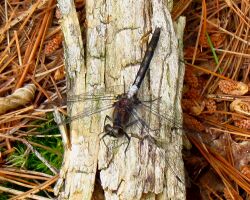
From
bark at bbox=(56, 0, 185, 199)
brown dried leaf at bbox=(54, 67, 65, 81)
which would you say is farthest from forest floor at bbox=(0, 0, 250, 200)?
bark at bbox=(56, 0, 185, 199)

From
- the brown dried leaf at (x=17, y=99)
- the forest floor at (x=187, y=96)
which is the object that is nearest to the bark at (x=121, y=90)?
the forest floor at (x=187, y=96)

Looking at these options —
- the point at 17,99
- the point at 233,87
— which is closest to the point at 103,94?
the point at 17,99

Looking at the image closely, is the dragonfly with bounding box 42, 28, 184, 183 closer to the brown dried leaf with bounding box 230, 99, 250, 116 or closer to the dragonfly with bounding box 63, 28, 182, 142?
the dragonfly with bounding box 63, 28, 182, 142

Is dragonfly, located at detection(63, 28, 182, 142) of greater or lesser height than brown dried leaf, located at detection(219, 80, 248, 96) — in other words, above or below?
below

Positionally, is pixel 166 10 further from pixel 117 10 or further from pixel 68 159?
pixel 68 159

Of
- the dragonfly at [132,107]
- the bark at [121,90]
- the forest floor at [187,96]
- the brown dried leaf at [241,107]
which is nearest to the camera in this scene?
the bark at [121,90]

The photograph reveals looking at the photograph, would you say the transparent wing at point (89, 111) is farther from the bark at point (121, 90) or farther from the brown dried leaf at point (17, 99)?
the brown dried leaf at point (17, 99)
